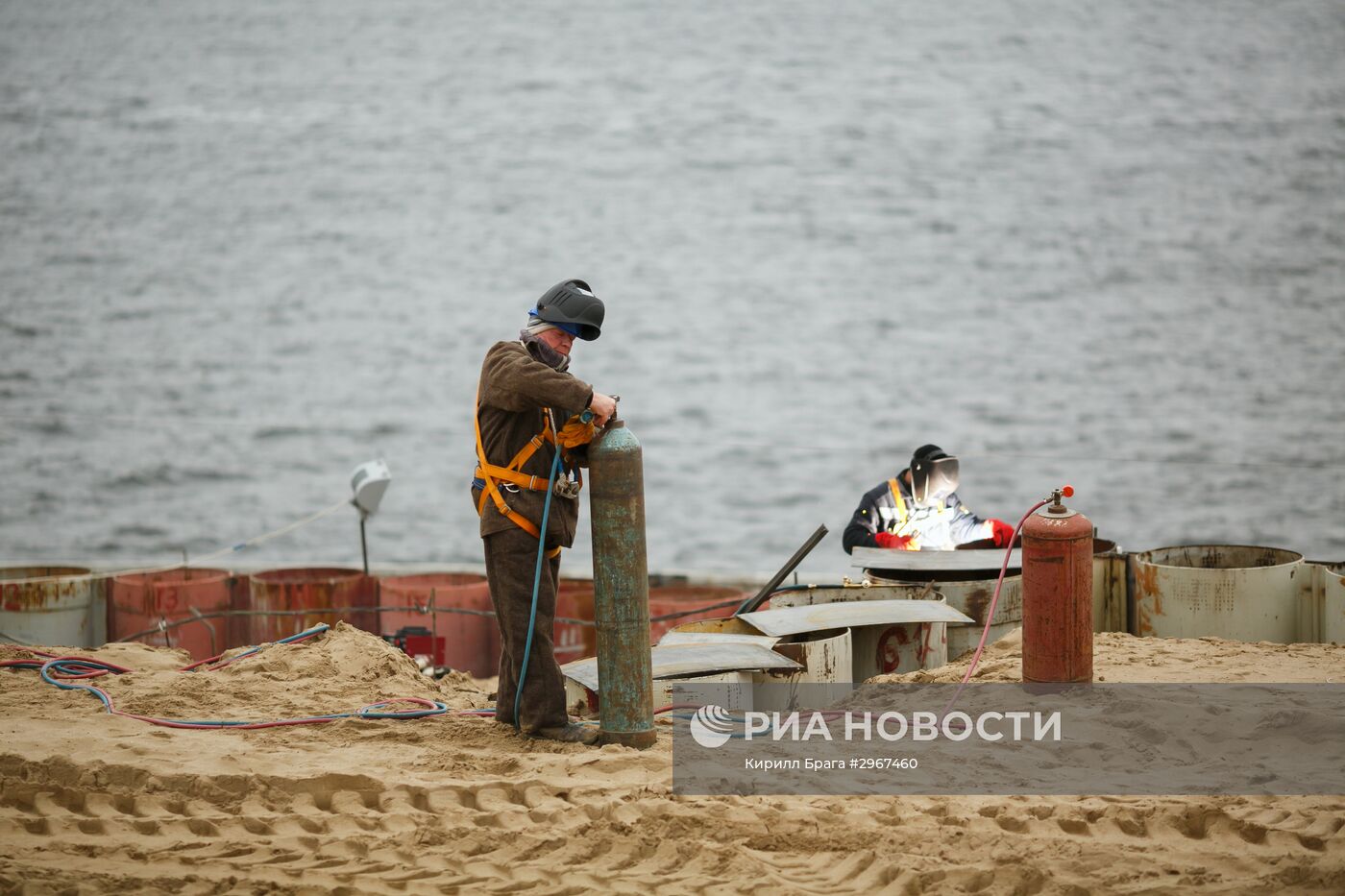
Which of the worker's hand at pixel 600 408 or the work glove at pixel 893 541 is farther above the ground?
the worker's hand at pixel 600 408

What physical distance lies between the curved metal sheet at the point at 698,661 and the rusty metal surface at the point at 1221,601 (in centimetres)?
230

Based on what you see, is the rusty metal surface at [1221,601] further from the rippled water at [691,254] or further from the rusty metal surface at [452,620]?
the rippled water at [691,254]

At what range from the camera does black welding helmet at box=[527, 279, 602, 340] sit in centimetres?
599

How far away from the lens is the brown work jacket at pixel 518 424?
584 cm

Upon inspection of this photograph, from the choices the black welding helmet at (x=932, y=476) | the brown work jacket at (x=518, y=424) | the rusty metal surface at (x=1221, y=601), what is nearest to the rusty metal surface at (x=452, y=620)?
the black welding helmet at (x=932, y=476)

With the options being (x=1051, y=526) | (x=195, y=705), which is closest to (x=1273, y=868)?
(x=1051, y=526)

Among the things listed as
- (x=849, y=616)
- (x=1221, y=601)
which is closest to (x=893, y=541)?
(x=849, y=616)

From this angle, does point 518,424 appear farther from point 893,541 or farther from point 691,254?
point 691,254

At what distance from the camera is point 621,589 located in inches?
234

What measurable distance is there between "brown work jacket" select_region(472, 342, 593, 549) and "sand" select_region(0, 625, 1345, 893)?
0.95 meters

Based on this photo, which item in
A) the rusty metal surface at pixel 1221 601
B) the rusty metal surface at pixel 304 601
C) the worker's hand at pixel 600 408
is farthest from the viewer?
the rusty metal surface at pixel 304 601

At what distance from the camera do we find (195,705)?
6645mm

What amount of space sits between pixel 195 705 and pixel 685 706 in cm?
226

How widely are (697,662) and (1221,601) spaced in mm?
3051
